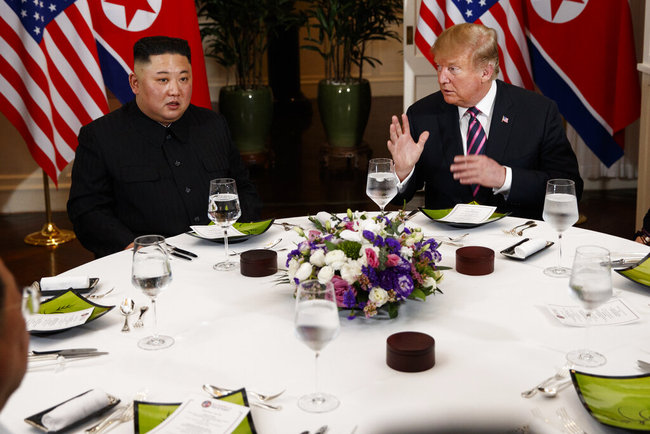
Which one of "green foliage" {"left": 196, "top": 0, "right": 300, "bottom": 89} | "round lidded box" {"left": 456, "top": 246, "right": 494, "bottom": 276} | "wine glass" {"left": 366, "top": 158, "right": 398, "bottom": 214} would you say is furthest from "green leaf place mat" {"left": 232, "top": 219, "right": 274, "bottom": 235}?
"green foliage" {"left": 196, "top": 0, "right": 300, "bottom": 89}

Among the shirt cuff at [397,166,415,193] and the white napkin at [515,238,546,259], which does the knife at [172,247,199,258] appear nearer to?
the white napkin at [515,238,546,259]

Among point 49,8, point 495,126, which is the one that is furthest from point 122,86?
point 495,126

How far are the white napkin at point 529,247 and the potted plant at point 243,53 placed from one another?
4.21m

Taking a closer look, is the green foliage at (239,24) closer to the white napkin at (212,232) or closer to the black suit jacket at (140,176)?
the black suit jacket at (140,176)

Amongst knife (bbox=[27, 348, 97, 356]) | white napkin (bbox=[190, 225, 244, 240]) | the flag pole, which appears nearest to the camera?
knife (bbox=[27, 348, 97, 356])

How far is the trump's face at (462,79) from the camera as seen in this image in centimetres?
283

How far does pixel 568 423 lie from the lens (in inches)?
49.5

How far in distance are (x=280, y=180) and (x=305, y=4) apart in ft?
13.2

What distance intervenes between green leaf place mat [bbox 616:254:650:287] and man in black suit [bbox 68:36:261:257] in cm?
144

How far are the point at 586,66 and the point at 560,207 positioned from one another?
301cm

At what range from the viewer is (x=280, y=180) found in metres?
6.00

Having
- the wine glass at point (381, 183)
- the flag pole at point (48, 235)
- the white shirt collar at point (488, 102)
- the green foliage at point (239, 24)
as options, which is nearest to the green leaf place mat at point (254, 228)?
the wine glass at point (381, 183)

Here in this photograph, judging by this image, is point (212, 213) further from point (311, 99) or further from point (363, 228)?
point (311, 99)

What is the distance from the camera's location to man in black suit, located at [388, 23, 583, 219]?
2.83 metres
